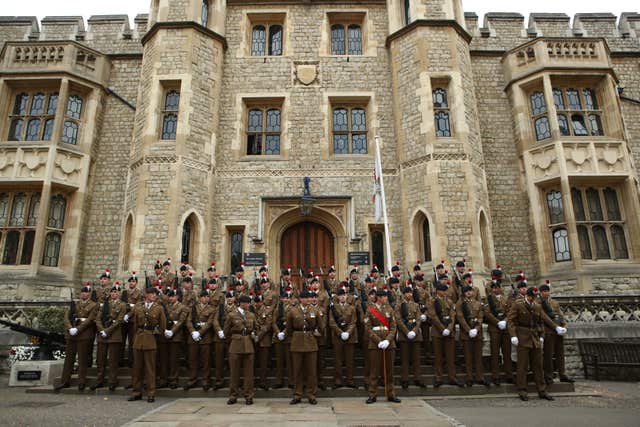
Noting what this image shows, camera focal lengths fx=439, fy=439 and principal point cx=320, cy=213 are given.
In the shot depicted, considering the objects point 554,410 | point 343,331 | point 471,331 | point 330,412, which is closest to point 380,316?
point 343,331

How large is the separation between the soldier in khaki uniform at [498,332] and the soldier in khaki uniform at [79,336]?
7.44 metres

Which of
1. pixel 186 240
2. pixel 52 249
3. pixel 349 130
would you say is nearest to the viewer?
pixel 186 240

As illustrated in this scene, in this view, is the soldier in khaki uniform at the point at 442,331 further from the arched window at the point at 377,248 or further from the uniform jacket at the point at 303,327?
the arched window at the point at 377,248

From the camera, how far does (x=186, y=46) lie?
14125 mm

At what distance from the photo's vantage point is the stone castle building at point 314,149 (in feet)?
41.9

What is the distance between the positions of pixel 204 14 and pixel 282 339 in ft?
40.2

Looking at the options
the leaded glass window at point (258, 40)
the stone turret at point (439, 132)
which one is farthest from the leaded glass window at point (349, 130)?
the leaded glass window at point (258, 40)

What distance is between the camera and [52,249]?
13461 millimetres

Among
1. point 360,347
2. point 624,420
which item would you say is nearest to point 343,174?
point 360,347

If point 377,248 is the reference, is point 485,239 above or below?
above

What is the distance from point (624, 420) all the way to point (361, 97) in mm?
11544

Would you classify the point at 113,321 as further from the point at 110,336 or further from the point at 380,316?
the point at 380,316

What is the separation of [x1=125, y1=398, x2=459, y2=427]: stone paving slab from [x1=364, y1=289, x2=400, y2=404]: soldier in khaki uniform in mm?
263

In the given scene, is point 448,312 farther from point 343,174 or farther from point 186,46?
point 186,46
